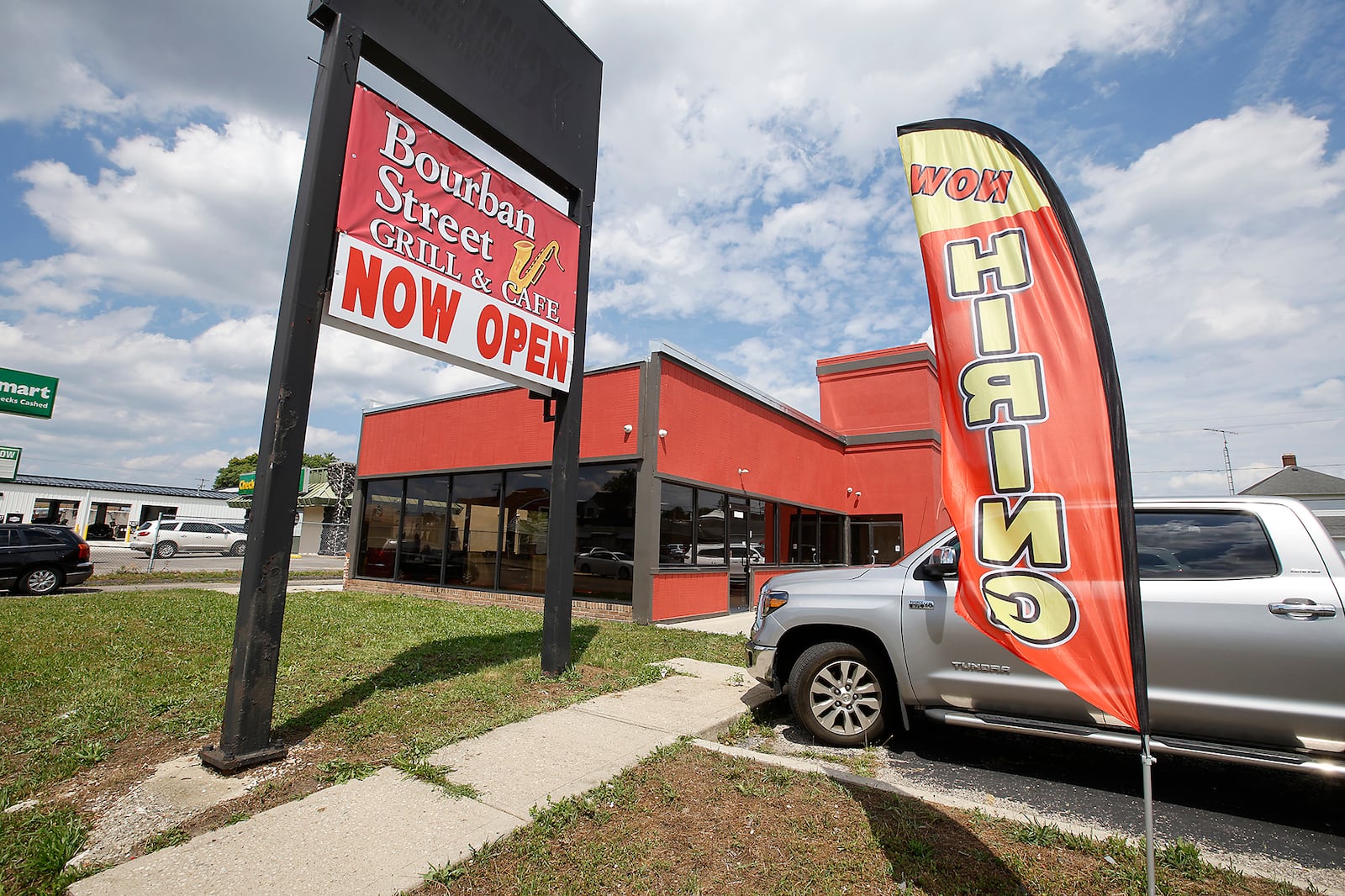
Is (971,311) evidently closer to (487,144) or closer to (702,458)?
(487,144)

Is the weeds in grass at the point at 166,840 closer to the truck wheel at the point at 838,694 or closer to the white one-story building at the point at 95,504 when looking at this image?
the truck wheel at the point at 838,694

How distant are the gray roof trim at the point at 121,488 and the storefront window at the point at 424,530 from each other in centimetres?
3687

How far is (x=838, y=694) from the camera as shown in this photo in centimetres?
486

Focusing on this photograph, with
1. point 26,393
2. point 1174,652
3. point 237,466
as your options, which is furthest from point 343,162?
point 237,466

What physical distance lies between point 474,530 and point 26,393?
1663 cm

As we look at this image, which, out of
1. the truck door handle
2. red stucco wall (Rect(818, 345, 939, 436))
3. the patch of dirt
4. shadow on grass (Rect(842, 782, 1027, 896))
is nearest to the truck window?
the truck door handle

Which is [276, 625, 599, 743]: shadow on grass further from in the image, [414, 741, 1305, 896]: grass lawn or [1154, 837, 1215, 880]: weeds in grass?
[1154, 837, 1215, 880]: weeds in grass

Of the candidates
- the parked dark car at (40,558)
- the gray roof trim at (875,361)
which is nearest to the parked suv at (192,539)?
the parked dark car at (40,558)

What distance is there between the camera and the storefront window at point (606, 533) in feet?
37.2

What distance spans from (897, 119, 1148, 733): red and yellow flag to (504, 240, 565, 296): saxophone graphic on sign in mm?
4067

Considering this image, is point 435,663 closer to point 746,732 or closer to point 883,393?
point 746,732

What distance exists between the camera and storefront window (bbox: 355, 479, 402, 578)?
52.0 ft

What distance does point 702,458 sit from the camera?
12547 mm

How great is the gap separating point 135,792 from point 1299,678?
650 cm
